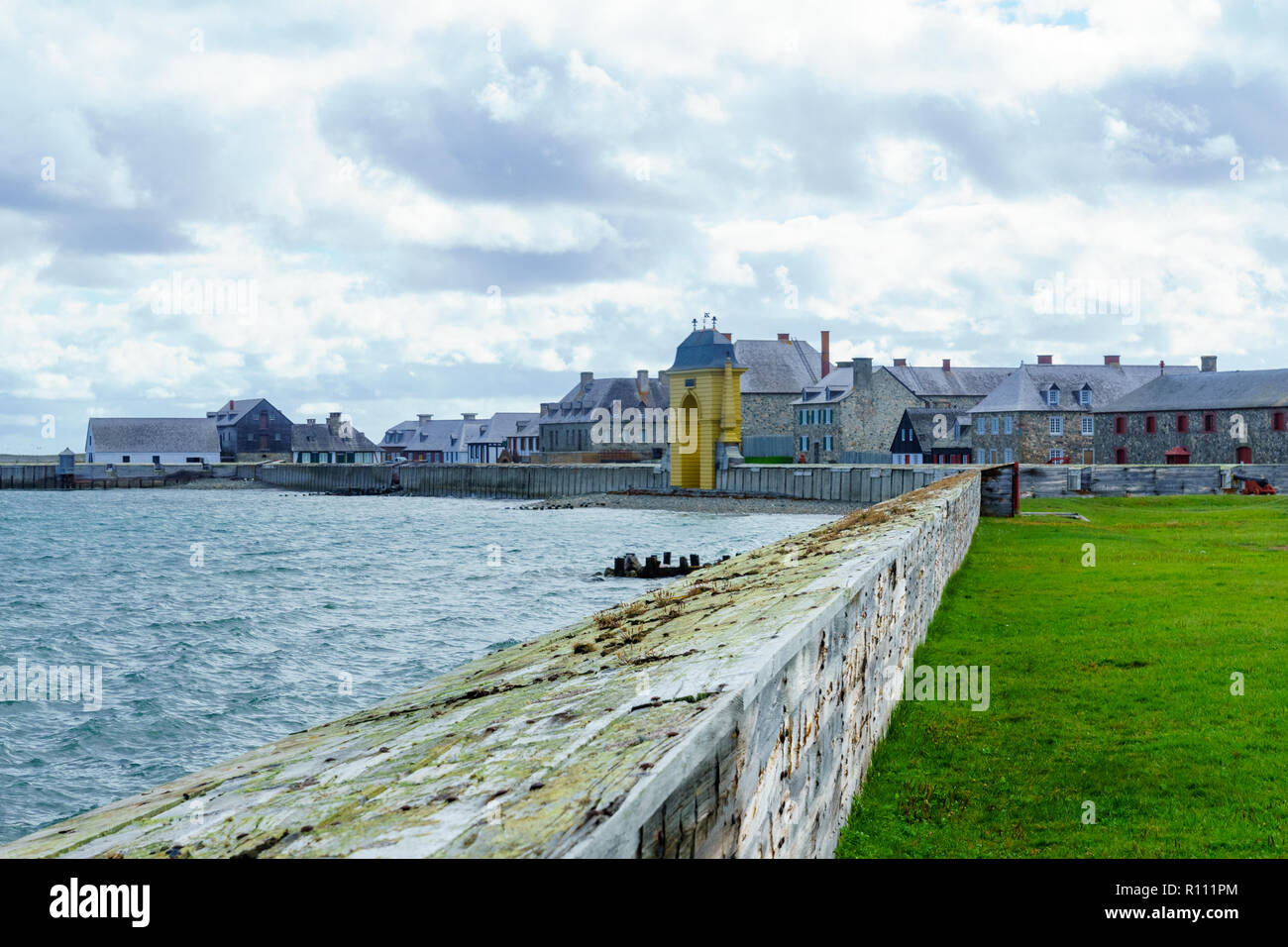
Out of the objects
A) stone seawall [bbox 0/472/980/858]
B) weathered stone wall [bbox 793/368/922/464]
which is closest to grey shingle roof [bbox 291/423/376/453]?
weathered stone wall [bbox 793/368/922/464]

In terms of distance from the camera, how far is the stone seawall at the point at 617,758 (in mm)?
2750

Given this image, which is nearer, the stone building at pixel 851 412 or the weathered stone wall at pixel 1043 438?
the weathered stone wall at pixel 1043 438

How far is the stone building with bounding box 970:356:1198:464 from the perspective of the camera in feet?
230

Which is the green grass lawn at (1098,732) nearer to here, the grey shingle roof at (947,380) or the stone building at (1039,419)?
the stone building at (1039,419)

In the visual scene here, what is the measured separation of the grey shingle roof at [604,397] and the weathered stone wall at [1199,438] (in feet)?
128

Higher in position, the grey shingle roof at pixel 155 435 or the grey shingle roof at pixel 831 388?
the grey shingle roof at pixel 831 388

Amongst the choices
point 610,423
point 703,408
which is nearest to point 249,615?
point 703,408

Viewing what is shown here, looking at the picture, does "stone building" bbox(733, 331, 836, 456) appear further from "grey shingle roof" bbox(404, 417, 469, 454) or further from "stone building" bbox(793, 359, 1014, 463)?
"grey shingle roof" bbox(404, 417, 469, 454)

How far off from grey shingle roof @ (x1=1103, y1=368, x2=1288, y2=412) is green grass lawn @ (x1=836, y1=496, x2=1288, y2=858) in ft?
175

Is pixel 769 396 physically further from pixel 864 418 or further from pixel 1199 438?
pixel 1199 438

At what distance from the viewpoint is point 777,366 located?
85250 mm

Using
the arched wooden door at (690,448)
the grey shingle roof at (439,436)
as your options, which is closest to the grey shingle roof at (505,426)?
the grey shingle roof at (439,436)
